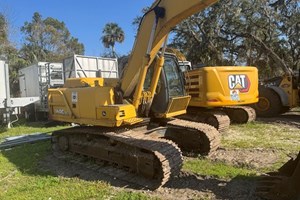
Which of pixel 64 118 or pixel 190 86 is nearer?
pixel 64 118

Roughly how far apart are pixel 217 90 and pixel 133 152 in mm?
4287

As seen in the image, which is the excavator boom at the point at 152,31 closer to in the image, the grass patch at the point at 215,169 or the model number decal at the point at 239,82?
the grass patch at the point at 215,169

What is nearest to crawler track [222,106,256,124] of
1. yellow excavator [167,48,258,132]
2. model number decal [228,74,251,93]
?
yellow excavator [167,48,258,132]

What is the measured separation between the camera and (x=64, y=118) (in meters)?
7.64

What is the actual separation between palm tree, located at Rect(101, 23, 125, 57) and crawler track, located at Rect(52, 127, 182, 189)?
38.7 metres

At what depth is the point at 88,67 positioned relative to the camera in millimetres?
13719

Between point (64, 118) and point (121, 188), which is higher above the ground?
point (64, 118)

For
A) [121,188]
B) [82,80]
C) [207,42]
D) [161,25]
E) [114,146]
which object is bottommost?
[121,188]

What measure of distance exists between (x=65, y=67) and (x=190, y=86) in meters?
5.64

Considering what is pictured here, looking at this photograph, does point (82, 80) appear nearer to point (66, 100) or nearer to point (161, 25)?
point (66, 100)

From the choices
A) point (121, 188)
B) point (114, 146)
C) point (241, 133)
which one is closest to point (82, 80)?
point (114, 146)

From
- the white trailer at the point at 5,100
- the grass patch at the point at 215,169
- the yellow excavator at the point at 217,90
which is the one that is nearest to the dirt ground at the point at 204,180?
the grass patch at the point at 215,169

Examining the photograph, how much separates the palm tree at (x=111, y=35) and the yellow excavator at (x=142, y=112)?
38.1 m

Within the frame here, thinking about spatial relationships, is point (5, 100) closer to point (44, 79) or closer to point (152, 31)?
point (44, 79)
